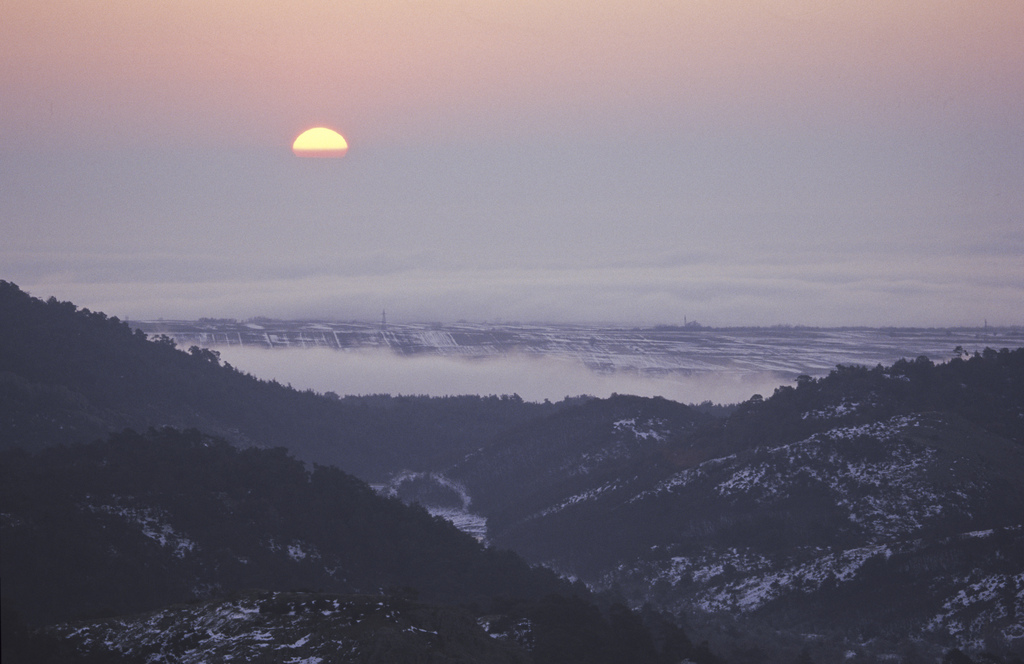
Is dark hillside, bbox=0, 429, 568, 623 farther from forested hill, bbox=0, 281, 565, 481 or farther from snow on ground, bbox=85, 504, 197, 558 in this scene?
forested hill, bbox=0, 281, 565, 481

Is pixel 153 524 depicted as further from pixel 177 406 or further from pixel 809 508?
pixel 177 406

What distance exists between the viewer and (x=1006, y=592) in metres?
59.5

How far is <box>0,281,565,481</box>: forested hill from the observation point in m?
90.2

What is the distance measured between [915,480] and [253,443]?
203 feet

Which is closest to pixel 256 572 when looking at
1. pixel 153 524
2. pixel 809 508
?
pixel 153 524

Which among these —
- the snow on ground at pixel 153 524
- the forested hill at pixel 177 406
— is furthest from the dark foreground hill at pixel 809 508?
the snow on ground at pixel 153 524

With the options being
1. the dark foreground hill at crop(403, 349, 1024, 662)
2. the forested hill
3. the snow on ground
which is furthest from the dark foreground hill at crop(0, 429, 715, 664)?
the forested hill

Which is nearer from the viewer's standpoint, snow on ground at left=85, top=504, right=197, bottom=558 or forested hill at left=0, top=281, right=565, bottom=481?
snow on ground at left=85, top=504, right=197, bottom=558

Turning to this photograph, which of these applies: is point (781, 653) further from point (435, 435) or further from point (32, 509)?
point (435, 435)

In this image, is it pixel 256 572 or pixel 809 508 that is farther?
pixel 809 508

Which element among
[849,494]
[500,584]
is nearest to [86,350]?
[500,584]

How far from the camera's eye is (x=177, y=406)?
111m

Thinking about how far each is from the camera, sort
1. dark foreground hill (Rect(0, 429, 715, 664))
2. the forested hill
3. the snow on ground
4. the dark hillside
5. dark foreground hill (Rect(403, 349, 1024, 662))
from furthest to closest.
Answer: the forested hill
dark foreground hill (Rect(403, 349, 1024, 662))
the snow on ground
the dark hillside
dark foreground hill (Rect(0, 429, 715, 664))

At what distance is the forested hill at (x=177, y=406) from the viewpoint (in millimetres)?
90188
